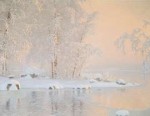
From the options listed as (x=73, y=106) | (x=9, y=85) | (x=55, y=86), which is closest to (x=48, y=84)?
(x=55, y=86)

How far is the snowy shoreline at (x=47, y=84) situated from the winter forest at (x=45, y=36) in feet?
2.20

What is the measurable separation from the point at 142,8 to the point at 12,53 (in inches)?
170

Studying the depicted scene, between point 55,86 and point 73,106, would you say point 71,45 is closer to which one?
point 55,86

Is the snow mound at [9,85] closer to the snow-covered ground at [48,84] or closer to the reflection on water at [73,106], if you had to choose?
the snow-covered ground at [48,84]

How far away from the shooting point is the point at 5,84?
9.28m

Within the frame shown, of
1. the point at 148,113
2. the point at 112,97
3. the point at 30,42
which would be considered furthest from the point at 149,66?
the point at 30,42

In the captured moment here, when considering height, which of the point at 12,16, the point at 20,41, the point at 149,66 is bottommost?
the point at 149,66

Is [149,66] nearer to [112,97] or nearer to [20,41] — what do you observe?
[112,97]

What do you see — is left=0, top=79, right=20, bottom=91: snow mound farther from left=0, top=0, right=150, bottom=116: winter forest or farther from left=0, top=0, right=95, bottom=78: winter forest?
left=0, top=0, right=95, bottom=78: winter forest

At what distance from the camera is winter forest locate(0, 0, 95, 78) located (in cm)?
1031

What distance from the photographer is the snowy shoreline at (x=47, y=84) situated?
9317 mm

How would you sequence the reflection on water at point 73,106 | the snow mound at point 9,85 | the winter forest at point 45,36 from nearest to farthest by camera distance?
the reflection on water at point 73,106, the snow mound at point 9,85, the winter forest at point 45,36

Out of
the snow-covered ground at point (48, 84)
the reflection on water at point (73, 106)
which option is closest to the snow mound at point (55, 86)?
the snow-covered ground at point (48, 84)

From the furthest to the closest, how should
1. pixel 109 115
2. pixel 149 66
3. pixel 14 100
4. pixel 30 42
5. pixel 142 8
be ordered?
pixel 142 8, pixel 30 42, pixel 149 66, pixel 14 100, pixel 109 115
